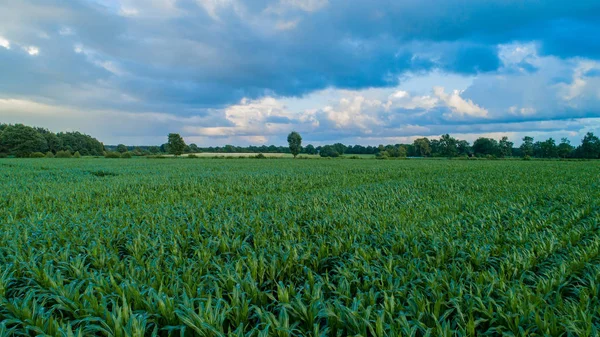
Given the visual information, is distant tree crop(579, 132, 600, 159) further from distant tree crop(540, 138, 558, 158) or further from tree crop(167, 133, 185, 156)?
tree crop(167, 133, 185, 156)

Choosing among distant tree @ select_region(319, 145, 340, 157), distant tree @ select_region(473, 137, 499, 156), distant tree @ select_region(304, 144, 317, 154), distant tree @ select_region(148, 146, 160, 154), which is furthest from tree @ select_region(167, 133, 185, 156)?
distant tree @ select_region(473, 137, 499, 156)

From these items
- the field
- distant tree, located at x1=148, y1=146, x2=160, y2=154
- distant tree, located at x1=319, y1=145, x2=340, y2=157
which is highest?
distant tree, located at x1=148, y1=146, x2=160, y2=154

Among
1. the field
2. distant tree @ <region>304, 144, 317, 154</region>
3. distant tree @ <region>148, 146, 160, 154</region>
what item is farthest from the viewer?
distant tree @ <region>304, 144, 317, 154</region>

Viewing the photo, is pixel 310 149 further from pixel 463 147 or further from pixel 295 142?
pixel 463 147

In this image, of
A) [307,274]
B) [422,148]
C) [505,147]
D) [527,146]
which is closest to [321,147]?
[422,148]

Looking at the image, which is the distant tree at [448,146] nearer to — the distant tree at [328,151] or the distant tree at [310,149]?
the distant tree at [328,151]

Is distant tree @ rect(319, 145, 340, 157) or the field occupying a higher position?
distant tree @ rect(319, 145, 340, 157)

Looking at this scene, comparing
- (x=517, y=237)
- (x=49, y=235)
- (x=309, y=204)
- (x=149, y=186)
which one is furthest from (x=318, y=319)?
(x=149, y=186)

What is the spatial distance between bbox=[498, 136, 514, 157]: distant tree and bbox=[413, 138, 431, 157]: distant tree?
2367cm

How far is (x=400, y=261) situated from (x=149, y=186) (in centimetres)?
1475

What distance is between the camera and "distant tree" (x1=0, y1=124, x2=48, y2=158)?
90.0m

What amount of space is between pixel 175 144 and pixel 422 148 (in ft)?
309

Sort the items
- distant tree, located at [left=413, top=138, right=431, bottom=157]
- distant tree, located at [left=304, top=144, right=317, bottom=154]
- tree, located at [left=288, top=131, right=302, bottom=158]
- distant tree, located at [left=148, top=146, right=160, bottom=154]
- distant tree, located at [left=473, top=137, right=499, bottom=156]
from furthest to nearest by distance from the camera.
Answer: distant tree, located at [left=304, top=144, right=317, bottom=154]
distant tree, located at [left=148, top=146, right=160, bottom=154]
distant tree, located at [left=413, top=138, right=431, bottom=157]
tree, located at [left=288, top=131, right=302, bottom=158]
distant tree, located at [left=473, top=137, right=499, bottom=156]

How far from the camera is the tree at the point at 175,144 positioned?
103188 millimetres
